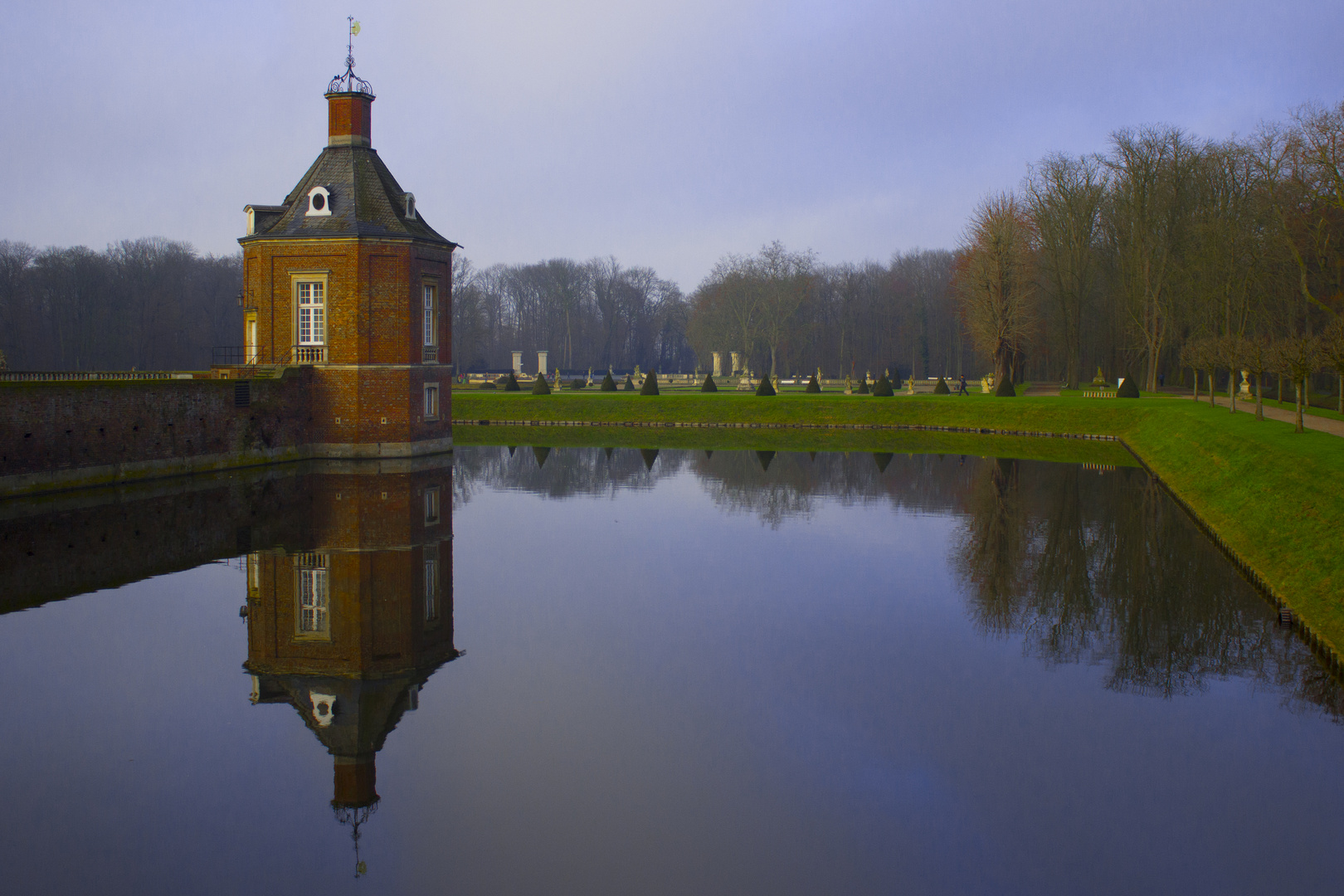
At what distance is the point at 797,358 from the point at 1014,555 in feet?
223

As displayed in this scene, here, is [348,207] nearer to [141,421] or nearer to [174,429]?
[174,429]

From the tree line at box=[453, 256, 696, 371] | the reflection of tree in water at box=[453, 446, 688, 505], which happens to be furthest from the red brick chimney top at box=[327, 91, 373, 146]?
the tree line at box=[453, 256, 696, 371]

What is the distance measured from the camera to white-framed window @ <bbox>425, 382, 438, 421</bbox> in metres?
31.4

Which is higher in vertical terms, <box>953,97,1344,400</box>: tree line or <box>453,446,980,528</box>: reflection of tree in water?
<box>953,97,1344,400</box>: tree line

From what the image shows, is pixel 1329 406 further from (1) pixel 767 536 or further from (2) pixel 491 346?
(2) pixel 491 346

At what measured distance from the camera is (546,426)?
147ft

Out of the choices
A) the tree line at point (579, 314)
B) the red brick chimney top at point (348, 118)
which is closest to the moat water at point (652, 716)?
the red brick chimney top at point (348, 118)

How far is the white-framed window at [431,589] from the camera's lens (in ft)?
42.4

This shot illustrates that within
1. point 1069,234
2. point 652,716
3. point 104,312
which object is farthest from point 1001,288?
point 104,312

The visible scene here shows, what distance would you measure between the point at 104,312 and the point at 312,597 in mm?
63970

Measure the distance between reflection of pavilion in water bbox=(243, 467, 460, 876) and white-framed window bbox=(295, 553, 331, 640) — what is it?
0.02m

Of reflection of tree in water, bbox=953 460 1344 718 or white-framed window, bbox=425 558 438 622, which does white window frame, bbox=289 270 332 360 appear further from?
reflection of tree in water, bbox=953 460 1344 718

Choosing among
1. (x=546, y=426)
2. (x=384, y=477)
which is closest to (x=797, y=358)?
(x=546, y=426)

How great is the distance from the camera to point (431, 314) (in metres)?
31.9
